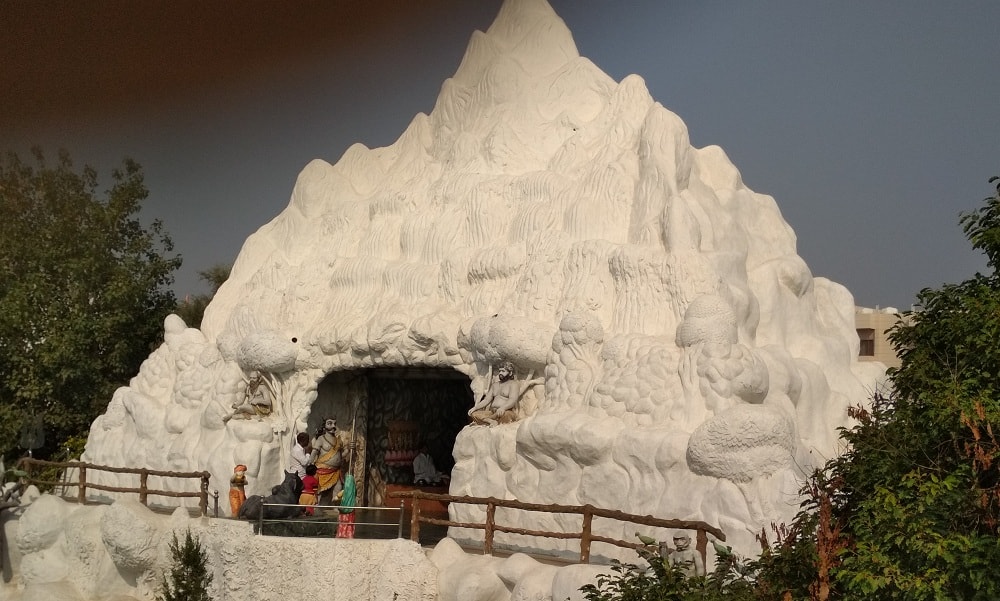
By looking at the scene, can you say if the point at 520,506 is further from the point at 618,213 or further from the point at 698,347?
the point at 618,213

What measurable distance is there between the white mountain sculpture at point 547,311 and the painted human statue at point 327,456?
525mm

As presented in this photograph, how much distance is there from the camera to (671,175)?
12016 millimetres

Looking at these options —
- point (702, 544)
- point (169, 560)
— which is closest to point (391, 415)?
point (169, 560)

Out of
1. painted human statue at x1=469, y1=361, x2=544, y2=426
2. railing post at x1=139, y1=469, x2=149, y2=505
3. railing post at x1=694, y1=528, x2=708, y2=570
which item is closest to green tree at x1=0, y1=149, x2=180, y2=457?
railing post at x1=139, y1=469, x2=149, y2=505

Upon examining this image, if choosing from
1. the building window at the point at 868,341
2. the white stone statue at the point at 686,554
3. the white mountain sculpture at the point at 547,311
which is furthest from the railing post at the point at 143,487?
the building window at the point at 868,341

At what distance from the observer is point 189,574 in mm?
11984

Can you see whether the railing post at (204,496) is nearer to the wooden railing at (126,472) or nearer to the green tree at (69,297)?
the wooden railing at (126,472)

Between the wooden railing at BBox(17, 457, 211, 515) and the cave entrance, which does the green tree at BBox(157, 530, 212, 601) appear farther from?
the cave entrance

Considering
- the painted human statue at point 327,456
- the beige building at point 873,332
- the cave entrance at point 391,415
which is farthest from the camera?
the beige building at point 873,332

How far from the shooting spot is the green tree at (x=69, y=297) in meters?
18.0

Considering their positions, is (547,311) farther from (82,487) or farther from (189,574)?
(82,487)

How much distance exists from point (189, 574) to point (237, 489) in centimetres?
141

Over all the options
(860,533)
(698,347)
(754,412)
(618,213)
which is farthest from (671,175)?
(860,533)

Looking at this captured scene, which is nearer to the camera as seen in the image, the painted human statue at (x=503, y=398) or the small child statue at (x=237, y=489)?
the painted human statue at (x=503, y=398)
